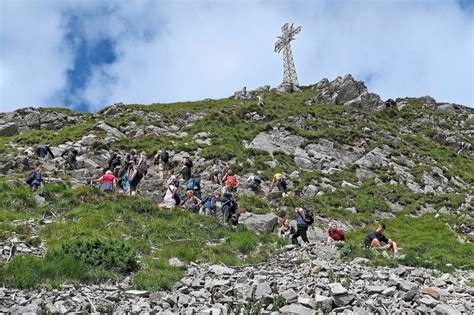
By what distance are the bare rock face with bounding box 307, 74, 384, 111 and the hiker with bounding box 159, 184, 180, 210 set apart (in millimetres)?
39284

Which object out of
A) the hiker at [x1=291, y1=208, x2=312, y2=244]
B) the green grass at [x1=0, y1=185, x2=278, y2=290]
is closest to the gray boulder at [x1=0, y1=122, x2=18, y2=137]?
the green grass at [x1=0, y1=185, x2=278, y2=290]

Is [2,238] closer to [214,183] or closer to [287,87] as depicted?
[214,183]

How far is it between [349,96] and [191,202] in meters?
Result: 40.8

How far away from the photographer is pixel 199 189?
24.5m

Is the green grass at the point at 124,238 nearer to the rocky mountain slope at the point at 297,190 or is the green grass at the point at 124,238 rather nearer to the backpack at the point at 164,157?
the rocky mountain slope at the point at 297,190

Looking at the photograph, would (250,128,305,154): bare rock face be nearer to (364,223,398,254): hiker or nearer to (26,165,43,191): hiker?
(364,223,398,254): hiker

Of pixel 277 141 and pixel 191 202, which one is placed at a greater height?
pixel 277 141

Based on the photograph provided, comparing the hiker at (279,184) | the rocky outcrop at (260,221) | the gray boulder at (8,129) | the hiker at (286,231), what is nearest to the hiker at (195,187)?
the rocky outcrop at (260,221)

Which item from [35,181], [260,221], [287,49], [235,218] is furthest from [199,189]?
[287,49]

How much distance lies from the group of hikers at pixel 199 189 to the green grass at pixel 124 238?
1.18 metres

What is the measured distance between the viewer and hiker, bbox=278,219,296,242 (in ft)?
67.8

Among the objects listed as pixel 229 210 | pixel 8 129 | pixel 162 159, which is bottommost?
pixel 229 210

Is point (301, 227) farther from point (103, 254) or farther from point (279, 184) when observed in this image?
point (103, 254)

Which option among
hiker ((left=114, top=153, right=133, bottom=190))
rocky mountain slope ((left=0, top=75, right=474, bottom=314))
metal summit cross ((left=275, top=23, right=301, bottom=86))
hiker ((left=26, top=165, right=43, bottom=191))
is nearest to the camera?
rocky mountain slope ((left=0, top=75, right=474, bottom=314))
